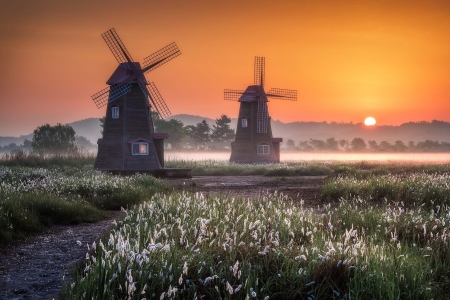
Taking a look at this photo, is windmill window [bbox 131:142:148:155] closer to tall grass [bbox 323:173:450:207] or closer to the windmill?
the windmill

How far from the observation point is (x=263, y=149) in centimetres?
5378

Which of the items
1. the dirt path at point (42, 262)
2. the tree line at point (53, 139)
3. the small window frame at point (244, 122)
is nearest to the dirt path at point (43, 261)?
the dirt path at point (42, 262)

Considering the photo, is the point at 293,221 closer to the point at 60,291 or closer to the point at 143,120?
the point at 60,291

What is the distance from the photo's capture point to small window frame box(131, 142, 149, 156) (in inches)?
1455

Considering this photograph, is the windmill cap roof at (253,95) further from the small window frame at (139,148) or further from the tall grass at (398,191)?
the tall grass at (398,191)

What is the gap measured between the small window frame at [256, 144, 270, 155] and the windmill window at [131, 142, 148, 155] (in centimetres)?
1896

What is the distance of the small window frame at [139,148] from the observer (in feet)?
121

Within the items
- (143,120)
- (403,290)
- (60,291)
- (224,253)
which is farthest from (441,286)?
(143,120)

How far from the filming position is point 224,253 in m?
7.58

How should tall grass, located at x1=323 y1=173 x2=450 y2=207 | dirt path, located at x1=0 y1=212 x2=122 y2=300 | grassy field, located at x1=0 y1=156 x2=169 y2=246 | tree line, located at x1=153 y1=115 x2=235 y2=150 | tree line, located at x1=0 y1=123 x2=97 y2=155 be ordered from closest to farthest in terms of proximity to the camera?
dirt path, located at x1=0 y1=212 x2=122 y2=300 < grassy field, located at x1=0 y1=156 x2=169 y2=246 < tall grass, located at x1=323 y1=173 x2=450 y2=207 < tree line, located at x1=0 y1=123 x2=97 y2=155 < tree line, located at x1=153 y1=115 x2=235 y2=150

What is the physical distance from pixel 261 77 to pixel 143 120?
2261 cm

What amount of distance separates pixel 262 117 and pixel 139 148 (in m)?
20.2

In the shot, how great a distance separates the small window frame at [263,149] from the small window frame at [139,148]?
18.9 meters

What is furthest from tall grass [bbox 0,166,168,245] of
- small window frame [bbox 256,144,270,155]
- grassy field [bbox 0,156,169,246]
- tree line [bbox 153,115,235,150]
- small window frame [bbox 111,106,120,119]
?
tree line [bbox 153,115,235,150]
